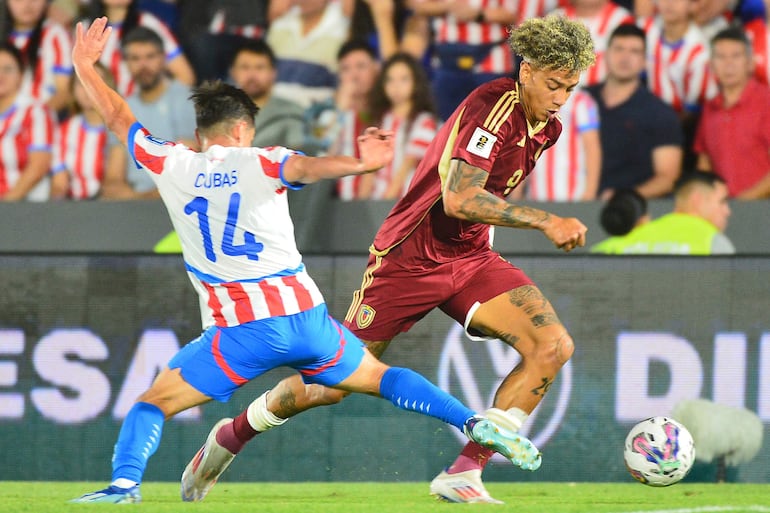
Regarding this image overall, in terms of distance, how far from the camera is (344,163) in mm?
4922

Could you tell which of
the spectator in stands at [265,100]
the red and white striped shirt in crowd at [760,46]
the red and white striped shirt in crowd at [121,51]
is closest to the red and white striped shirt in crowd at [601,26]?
the red and white striped shirt in crowd at [760,46]

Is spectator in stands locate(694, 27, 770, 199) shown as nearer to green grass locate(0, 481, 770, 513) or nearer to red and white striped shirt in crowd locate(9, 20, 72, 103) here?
green grass locate(0, 481, 770, 513)

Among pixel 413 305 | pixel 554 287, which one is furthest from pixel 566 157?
pixel 413 305

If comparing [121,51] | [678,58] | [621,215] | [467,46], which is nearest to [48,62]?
[121,51]

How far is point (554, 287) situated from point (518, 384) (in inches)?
73.2

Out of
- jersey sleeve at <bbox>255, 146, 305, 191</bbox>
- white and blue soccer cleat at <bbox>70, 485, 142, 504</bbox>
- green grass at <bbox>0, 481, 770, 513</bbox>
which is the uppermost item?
jersey sleeve at <bbox>255, 146, 305, 191</bbox>

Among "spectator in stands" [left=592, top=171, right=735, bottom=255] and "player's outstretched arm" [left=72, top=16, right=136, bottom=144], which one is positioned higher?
"player's outstretched arm" [left=72, top=16, right=136, bottom=144]

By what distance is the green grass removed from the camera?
5.26 m

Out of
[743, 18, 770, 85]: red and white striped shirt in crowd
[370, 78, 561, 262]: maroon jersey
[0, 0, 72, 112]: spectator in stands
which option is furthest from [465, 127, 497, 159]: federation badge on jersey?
[0, 0, 72, 112]: spectator in stands

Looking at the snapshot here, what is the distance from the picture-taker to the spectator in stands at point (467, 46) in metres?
9.98

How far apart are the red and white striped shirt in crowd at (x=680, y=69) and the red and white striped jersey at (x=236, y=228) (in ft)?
17.2

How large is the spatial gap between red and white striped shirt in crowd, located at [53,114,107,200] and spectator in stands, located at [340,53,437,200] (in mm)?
2244

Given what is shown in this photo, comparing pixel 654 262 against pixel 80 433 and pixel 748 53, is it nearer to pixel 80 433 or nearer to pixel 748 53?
pixel 748 53

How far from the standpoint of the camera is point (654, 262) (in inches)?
301
